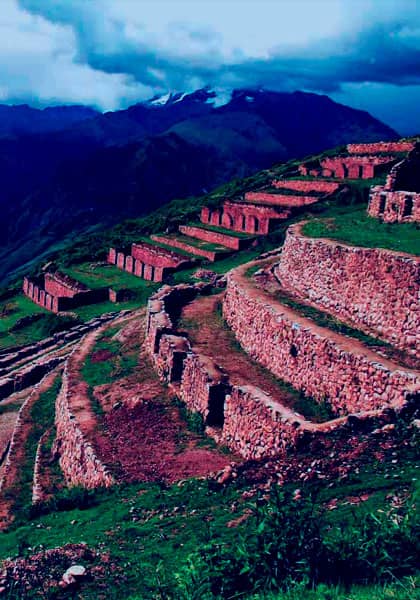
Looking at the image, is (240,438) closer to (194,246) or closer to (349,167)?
(194,246)

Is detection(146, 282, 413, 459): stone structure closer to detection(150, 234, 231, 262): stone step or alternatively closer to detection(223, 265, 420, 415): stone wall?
detection(223, 265, 420, 415): stone wall

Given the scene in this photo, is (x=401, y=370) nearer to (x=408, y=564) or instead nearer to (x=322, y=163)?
(x=408, y=564)

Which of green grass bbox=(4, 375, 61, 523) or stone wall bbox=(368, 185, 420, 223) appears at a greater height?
stone wall bbox=(368, 185, 420, 223)

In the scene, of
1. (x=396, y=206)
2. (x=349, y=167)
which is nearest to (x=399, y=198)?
(x=396, y=206)

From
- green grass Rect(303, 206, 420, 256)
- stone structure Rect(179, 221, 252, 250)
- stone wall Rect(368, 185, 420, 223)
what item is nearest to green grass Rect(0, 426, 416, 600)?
green grass Rect(303, 206, 420, 256)

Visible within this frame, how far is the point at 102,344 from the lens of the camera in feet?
62.7

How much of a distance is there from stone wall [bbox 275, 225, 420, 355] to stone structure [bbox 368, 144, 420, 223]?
2.70 meters

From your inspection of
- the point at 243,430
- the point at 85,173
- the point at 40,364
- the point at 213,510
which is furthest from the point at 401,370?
the point at 85,173

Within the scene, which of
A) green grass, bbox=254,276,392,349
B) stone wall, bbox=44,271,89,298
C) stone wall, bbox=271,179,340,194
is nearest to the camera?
green grass, bbox=254,276,392,349

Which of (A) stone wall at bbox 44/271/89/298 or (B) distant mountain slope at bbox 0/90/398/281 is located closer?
(A) stone wall at bbox 44/271/89/298

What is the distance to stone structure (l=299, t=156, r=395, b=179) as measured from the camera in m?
35.8

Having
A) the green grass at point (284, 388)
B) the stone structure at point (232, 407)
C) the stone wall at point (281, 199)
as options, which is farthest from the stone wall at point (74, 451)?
the stone wall at point (281, 199)

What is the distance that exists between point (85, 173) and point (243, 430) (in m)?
123

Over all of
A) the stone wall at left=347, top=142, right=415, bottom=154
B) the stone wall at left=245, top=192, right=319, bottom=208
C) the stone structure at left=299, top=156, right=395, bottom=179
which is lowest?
the stone wall at left=245, top=192, right=319, bottom=208
